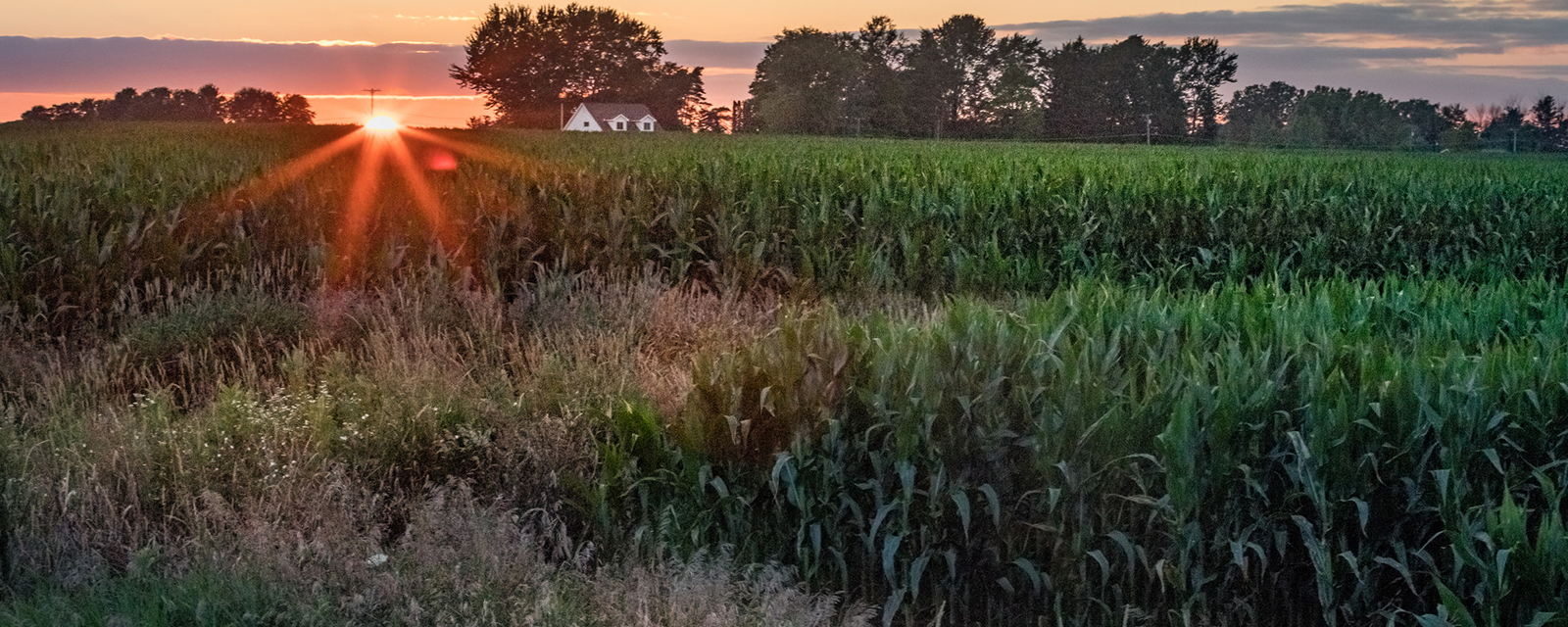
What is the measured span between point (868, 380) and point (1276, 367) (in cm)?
181

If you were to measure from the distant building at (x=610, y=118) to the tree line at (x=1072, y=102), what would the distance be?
7.70m

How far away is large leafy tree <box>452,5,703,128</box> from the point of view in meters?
83.4

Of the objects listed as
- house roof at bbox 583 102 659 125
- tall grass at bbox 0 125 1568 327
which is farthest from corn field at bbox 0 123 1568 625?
house roof at bbox 583 102 659 125

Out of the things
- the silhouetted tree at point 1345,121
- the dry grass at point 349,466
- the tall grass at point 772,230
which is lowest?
the dry grass at point 349,466

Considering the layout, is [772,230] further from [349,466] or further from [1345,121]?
[1345,121]

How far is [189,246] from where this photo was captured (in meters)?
10.3

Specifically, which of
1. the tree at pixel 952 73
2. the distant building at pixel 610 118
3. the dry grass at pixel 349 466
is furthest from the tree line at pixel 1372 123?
the dry grass at pixel 349 466

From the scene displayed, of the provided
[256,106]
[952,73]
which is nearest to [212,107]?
[256,106]

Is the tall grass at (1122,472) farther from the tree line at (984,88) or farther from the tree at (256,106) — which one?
the tree at (256,106)

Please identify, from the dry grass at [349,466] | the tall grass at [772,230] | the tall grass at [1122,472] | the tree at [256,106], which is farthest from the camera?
the tree at [256,106]

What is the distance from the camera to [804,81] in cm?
7994

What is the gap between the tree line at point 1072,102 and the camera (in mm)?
67188

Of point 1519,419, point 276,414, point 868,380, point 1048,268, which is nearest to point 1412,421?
point 1519,419

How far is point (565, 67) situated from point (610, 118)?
6.17 m
